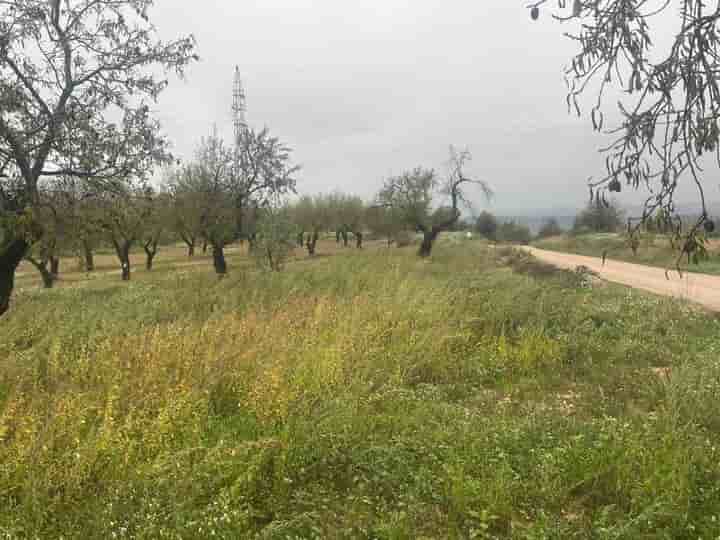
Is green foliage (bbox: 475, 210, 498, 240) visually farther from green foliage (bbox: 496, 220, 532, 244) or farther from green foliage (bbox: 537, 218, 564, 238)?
green foliage (bbox: 537, 218, 564, 238)

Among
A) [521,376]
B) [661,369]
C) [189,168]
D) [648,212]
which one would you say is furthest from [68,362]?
[189,168]

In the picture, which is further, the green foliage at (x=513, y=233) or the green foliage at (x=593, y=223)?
the green foliage at (x=513, y=233)

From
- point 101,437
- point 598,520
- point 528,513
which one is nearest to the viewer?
point 598,520

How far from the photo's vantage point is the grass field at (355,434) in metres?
2.74

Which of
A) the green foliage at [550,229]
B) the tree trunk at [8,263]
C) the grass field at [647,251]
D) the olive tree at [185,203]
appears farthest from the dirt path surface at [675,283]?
the green foliage at [550,229]

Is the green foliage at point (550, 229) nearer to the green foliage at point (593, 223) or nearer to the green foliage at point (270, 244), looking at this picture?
the green foliage at point (593, 223)

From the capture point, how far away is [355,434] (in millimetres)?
3666

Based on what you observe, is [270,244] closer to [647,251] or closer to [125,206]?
[125,206]

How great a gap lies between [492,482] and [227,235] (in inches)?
820

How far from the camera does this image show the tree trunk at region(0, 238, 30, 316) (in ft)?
22.5

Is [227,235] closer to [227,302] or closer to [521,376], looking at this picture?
[227,302]

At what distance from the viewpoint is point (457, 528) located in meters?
2.72

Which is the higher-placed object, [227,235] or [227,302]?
[227,235]

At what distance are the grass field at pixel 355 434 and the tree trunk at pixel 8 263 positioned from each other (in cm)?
89
